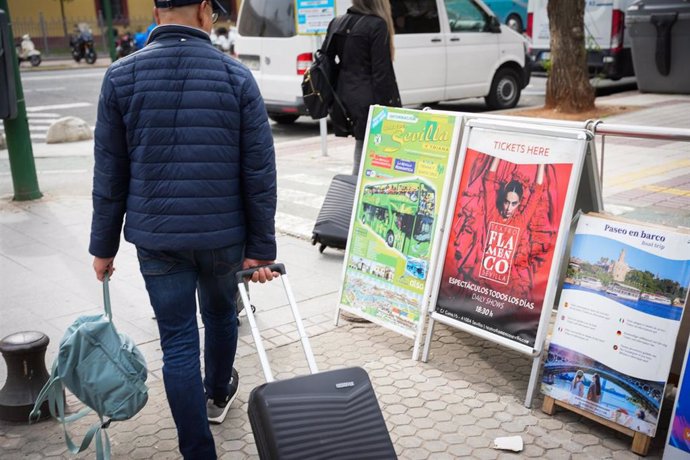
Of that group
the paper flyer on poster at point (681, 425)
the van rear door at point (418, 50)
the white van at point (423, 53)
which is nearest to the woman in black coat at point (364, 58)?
the paper flyer on poster at point (681, 425)

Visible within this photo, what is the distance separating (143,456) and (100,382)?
0.51 meters

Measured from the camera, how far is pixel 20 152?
298 inches

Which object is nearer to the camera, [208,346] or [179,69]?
[179,69]

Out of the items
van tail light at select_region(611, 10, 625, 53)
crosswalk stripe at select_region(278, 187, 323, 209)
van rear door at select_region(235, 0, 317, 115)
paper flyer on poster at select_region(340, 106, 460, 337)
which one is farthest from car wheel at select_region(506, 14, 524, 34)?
paper flyer on poster at select_region(340, 106, 460, 337)

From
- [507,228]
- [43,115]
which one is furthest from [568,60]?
[43,115]

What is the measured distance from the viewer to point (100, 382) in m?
3.01

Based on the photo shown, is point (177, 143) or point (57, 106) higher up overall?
point (177, 143)

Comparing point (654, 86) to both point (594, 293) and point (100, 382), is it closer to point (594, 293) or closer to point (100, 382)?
point (594, 293)

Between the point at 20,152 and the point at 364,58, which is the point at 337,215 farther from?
the point at 20,152

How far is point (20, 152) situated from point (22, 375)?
14.7 ft

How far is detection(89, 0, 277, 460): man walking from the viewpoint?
2.78 meters

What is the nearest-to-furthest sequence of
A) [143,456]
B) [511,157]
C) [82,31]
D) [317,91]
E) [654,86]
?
[143,456] < [511,157] < [317,91] < [654,86] < [82,31]

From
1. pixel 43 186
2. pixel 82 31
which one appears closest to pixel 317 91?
pixel 43 186

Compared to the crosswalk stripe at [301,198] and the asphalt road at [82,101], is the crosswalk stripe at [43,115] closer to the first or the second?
the asphalt road at [82,101]
